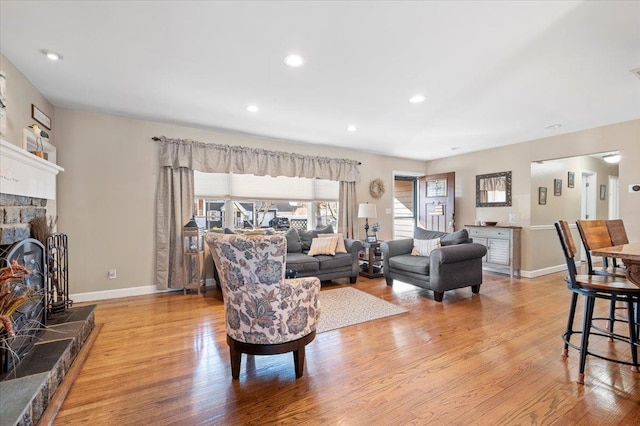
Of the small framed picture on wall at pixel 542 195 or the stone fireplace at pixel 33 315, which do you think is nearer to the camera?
the stone fireplace at pixel 33 315

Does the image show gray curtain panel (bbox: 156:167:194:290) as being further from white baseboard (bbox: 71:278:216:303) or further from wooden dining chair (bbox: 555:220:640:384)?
wooden dining chair (bbox: 555:220:640:384)

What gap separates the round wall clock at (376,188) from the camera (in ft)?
19.7

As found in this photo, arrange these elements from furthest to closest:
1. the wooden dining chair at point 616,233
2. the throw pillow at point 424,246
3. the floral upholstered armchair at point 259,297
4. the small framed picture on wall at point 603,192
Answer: the small framed picture on wall at point 603,192 < the throw pillow at point 424,246 < the wooden dining chair at point 616,233 < the floral upholstered armchair at point 259,297

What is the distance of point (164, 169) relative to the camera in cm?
409

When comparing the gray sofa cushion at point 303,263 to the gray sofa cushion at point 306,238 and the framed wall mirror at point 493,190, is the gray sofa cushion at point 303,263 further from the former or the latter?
the framed wall mirror at point 493,190

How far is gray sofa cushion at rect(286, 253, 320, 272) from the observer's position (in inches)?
160

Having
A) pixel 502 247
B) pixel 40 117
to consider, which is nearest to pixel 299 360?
pixel 40 117

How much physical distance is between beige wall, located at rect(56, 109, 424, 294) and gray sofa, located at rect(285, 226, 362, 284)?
80.6 inches

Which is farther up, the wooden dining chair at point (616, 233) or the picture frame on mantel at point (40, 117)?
the picture frame on mantel at point (40, 117)

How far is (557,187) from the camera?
5520mm

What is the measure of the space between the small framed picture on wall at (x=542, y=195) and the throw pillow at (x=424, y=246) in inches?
102

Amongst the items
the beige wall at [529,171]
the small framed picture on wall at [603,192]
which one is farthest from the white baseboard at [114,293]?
the small framed picture on wall at [603,192]

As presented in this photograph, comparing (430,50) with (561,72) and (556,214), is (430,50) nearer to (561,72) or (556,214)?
(561,72)

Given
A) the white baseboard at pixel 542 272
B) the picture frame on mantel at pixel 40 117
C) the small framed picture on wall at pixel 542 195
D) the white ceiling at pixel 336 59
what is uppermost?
the white ceiling at pixel 336 59
